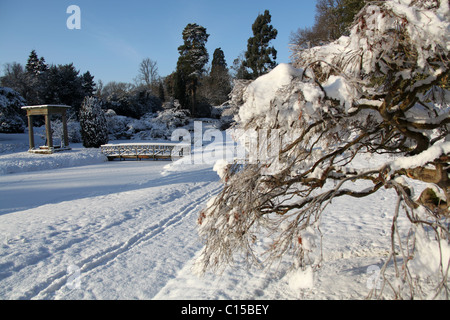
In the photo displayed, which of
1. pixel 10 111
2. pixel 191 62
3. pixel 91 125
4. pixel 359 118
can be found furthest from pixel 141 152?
pixel 191 62

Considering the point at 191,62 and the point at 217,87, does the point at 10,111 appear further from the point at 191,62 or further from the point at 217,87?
the point at 217,87

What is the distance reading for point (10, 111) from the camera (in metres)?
22.7

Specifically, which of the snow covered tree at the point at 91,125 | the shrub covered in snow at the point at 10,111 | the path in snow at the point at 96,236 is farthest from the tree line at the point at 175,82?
the path in snow at the point at 96,236

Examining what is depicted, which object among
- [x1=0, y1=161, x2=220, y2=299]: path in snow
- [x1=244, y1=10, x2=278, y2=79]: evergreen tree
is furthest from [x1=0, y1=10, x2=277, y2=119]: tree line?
[x1=0, y1=161, x2=220, y2=299]: path in snow

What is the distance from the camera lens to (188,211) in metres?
6.84

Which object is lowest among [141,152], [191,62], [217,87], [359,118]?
[141,152]

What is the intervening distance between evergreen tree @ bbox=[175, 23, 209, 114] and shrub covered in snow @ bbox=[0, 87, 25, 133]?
1433cm

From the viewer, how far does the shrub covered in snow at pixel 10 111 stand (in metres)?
21.6

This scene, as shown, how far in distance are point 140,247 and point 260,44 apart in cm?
A: 2243

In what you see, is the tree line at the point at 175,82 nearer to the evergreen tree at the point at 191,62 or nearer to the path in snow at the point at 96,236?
the evergreen tree at the point at 191,62

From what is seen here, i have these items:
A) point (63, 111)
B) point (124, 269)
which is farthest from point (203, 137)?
point (124, 269)

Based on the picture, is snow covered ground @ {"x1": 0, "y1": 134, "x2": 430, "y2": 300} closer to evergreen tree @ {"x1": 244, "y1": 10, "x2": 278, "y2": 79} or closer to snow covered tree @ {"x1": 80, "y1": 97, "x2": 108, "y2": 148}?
snow covered tree @ {"x1": 80, "y1": 97, "x2": 108, "y2": 148}

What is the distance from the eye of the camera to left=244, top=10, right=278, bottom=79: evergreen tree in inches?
901
